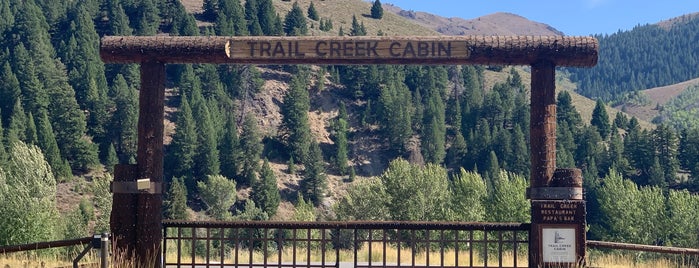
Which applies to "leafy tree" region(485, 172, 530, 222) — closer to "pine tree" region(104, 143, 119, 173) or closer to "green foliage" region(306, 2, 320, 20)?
"pine tree" region(104, 143, 119, 173)

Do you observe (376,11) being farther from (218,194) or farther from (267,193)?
(218,194)

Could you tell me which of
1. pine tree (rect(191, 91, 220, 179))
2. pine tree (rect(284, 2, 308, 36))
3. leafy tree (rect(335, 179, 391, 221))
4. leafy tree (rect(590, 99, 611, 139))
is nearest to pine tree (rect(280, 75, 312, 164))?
pine tree (rect(191, 91, 220, 179))

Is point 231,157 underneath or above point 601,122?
underneath

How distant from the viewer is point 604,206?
3691 inches

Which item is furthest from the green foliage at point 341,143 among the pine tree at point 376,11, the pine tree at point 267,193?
the pine tree at point 376,11

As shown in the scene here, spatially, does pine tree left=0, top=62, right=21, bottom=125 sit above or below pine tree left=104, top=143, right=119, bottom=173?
above

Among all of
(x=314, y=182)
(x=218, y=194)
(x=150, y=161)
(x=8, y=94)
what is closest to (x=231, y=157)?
(x=314, y=182)

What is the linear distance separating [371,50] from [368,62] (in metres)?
0.24

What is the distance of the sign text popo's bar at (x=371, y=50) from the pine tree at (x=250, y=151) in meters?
94.1

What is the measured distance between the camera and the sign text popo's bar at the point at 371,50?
494 inches

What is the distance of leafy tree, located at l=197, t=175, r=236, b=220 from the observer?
95.4 meters

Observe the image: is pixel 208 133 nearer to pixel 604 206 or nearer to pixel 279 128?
pixel 279 128

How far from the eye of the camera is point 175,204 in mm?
87938

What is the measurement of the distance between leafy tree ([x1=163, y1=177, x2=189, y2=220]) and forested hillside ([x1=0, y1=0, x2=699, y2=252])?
0.69 ft
